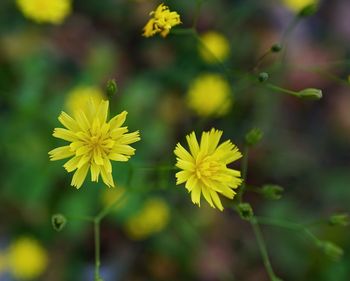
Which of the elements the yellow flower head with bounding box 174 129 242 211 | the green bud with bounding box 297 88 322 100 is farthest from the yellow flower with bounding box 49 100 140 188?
the green bud with bounding box 297 88 322 100

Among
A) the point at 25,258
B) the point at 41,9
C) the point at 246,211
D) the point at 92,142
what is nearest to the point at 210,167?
the point at 246,211

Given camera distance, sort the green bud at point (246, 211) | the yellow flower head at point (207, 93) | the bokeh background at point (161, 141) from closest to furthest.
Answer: the green bud at point (246, 211), the bokeh background at point (161, 141), the yellow flower head at point (207, 93)

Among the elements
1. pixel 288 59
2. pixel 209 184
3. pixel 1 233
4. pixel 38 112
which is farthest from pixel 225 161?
pixel 288 59

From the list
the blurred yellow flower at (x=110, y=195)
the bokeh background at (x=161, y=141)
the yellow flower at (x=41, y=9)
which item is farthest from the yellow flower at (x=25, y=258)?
the yellow flower at (x=41, y=9)

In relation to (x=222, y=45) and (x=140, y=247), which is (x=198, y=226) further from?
(x=222, y=45)

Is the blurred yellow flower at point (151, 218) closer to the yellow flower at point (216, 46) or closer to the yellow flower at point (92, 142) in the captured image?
the yellow flower at point (216, 46)

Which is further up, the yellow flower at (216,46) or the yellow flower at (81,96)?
the yellow flower at (216,46)
